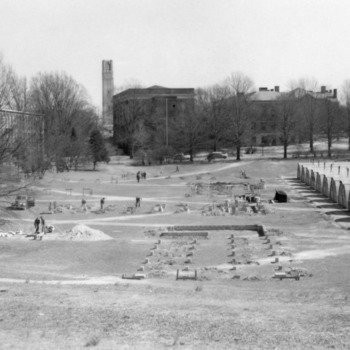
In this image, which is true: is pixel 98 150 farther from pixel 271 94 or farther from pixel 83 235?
pixel 83 235

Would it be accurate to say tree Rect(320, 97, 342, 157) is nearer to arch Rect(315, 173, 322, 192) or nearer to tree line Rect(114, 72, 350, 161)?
tree line Rect(114, 72, 350, 161)

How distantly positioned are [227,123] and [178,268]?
64.2m

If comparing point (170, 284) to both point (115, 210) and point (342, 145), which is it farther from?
point (342, 145)

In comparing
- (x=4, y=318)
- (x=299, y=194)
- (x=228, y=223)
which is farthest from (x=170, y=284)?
(x=299, y=194)

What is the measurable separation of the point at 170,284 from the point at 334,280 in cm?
530

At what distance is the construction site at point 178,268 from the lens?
37.4 feet

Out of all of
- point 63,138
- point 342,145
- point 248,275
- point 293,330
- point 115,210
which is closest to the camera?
point 293,330

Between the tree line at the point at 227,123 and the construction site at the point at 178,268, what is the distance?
91.3ft

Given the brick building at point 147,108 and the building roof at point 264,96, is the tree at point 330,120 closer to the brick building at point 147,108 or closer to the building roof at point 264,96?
the building roof at point 264,96

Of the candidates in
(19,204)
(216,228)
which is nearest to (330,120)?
(19,204)

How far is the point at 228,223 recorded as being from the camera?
3369 centimetres

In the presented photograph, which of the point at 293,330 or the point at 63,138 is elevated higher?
the point at 63,138

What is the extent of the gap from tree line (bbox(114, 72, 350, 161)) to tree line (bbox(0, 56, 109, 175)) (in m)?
6.23

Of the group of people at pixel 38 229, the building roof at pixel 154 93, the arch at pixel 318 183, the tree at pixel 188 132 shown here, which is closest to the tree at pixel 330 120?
the tree at pixel 188 132
